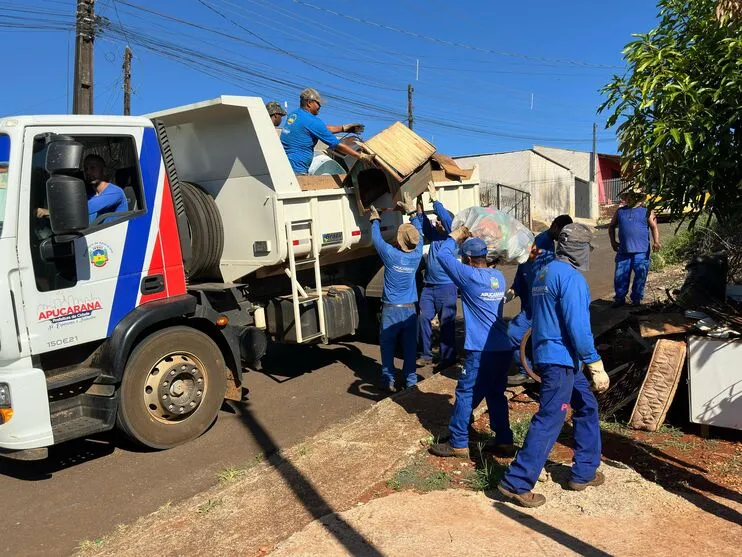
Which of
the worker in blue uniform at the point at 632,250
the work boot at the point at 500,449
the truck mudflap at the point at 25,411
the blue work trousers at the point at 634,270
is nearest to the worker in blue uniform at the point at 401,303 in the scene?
the work boot at the point at 500,449

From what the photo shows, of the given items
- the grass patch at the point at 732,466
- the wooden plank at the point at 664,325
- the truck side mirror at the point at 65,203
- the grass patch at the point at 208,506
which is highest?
the truck side mirror at the point at 65,203

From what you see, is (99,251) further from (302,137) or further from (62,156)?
(302,137)

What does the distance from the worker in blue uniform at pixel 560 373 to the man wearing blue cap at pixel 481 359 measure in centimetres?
55

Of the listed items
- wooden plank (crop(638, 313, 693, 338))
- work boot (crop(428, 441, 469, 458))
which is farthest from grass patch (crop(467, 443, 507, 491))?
wooden plank (crop(638, 313, 693, 338))

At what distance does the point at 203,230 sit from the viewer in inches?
229

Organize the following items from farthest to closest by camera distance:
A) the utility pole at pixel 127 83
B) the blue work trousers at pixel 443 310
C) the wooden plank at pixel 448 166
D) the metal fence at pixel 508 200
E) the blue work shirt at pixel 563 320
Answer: the metal fence at pixel 508 200 → the utility pole at pixel 127 83 → the wooden plank at pixel 448 166 → the blue work trousers at pixel 443 310 → the blue work shirt at pixel 563 320

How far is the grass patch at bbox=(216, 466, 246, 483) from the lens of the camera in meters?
4.26

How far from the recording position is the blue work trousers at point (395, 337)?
6160 mm

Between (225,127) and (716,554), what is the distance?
5.05m

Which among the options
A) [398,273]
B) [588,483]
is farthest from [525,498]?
[398,273]

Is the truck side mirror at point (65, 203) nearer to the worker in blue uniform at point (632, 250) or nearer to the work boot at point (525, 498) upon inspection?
the work boot at point (525, 498)

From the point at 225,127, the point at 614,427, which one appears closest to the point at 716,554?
the point at 614,427

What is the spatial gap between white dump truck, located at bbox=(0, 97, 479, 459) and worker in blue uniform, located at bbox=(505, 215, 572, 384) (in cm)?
171

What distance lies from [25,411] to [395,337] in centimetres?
329
